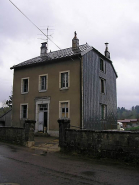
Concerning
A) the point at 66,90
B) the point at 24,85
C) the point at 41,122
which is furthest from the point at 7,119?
the point at 66,90

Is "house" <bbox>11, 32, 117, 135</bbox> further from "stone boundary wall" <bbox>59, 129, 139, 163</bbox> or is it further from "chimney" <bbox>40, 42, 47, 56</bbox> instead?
"stone boundary wall" <bbox>59, 129, 139, 163</bbox>

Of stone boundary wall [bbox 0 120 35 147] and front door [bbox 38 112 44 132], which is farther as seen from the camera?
front door [bbox 38 112 44 132]

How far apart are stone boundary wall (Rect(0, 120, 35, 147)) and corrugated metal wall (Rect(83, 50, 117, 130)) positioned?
5333 millimetres

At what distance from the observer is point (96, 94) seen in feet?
65.4

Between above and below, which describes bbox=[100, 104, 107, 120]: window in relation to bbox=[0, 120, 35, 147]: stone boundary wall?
above

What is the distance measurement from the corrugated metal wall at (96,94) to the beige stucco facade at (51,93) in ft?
2.46

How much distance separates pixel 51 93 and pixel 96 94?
4.32 metres

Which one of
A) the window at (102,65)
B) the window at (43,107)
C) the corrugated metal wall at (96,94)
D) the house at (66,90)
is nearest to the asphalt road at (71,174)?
the house at (66,90)

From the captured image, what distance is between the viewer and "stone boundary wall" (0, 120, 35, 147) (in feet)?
42.8

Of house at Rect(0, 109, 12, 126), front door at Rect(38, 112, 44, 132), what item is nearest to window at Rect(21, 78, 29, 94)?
front door at Rect(38, 112, 44, 132)

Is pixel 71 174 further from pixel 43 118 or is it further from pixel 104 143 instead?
pixel 43 118

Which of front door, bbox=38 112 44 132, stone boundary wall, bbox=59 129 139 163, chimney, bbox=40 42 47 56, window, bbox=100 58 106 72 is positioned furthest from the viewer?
chimney, bbox=40 42 47 56

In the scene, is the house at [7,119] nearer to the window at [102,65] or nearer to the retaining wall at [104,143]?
the window at [102,65]

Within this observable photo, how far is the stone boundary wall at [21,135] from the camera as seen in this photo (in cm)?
1304
